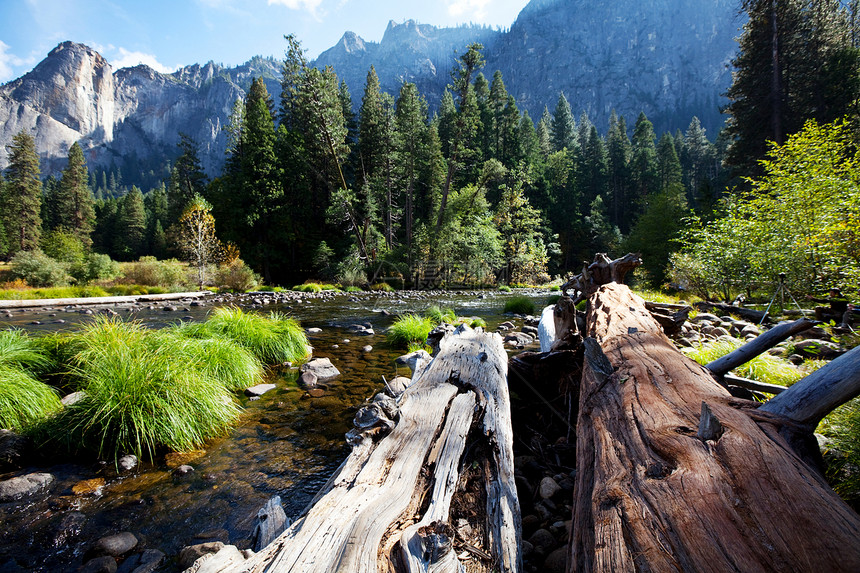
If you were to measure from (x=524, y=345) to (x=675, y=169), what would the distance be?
49.2 m

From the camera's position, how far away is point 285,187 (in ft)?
97.9

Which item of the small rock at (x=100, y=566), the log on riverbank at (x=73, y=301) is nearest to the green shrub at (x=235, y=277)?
the log on riverbank at (x=73, y=301)

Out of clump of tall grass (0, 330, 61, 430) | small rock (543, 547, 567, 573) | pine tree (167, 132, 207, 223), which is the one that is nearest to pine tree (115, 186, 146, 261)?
pine tree (167, 132, 207, 223)

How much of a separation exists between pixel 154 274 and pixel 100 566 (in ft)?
74.4

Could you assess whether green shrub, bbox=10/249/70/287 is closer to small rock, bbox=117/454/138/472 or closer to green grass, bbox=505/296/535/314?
green grass, bbox=505/296/535/314

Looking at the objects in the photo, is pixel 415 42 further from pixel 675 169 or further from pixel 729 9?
pixel 675 169

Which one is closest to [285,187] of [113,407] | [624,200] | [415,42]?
[113,407]

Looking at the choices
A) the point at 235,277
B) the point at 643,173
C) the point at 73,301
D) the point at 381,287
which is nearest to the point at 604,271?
the point at 381,287

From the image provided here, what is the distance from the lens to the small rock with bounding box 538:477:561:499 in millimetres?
2291

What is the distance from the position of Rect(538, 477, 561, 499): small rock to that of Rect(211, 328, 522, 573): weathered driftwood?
0.45m

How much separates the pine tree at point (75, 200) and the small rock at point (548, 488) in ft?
175

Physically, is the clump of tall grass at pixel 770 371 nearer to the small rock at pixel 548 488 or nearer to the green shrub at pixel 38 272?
the small rock at pixel 548 488

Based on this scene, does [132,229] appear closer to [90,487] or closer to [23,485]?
[23,485]

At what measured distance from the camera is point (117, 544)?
7.19 feet
